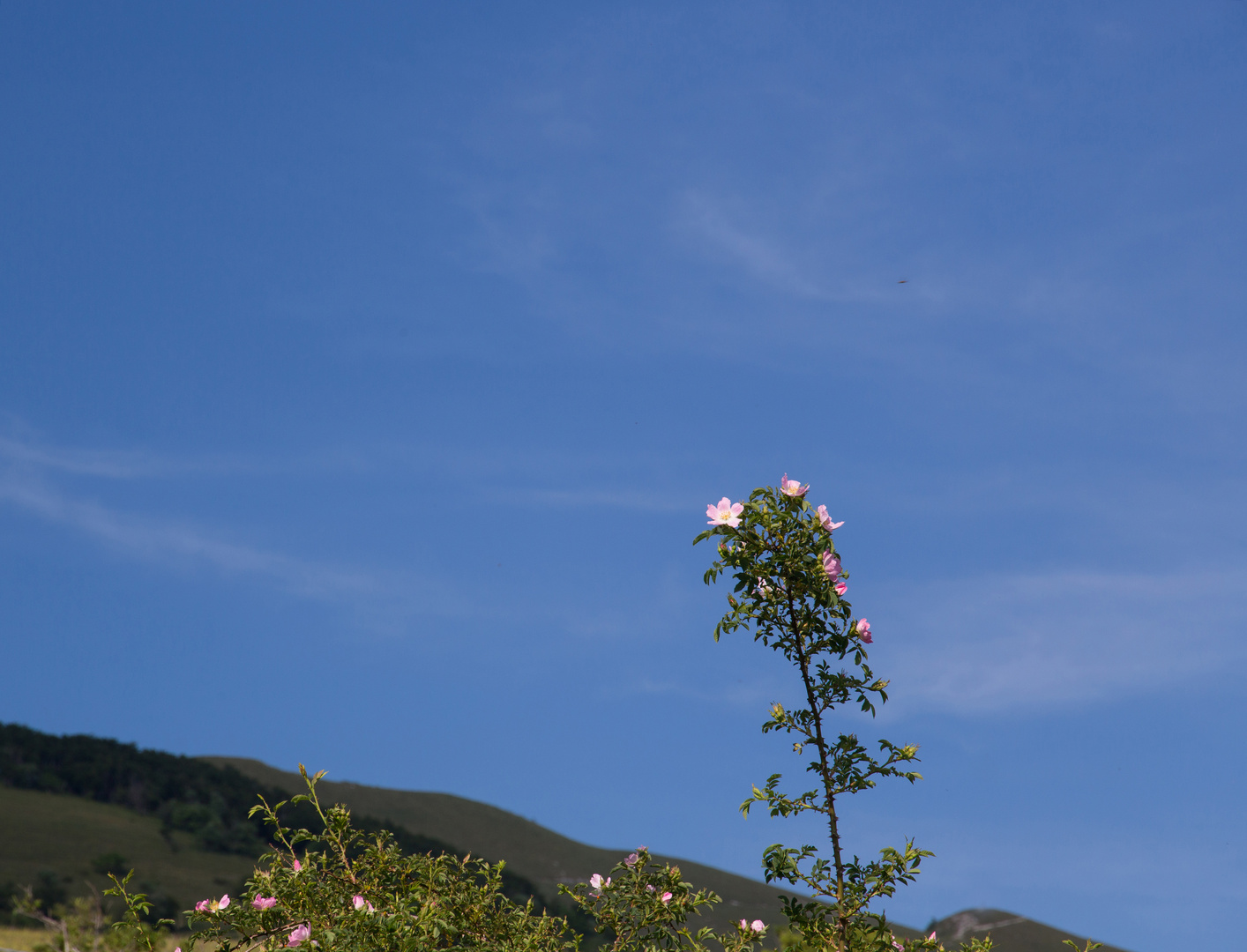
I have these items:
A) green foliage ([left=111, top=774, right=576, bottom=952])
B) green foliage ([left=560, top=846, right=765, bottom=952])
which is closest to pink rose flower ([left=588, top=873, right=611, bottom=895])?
green foliage ([left=560, top=846, right=765, bottom=952])

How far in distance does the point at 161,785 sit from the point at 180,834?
685 centimetres

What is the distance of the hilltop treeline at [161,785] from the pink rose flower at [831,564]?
48127 millimetres

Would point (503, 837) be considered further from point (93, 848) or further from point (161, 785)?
point (93, 848)

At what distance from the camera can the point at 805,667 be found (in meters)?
4.71

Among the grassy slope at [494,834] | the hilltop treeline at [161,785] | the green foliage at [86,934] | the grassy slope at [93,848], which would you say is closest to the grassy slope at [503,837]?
the grassy slope at [494,834]

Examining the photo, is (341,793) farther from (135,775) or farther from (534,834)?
(135,775)

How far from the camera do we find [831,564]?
180 inches

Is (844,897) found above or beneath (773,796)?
beneath

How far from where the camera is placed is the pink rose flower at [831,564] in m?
4.57

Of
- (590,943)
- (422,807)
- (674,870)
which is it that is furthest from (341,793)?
(674,870)

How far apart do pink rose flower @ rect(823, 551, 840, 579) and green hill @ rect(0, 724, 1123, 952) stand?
93.7 ft

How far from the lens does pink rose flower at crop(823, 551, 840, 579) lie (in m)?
4.57

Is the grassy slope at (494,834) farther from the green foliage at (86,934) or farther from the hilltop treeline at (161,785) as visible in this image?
the green foliage at (86,934)

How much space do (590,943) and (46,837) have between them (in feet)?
85.3
